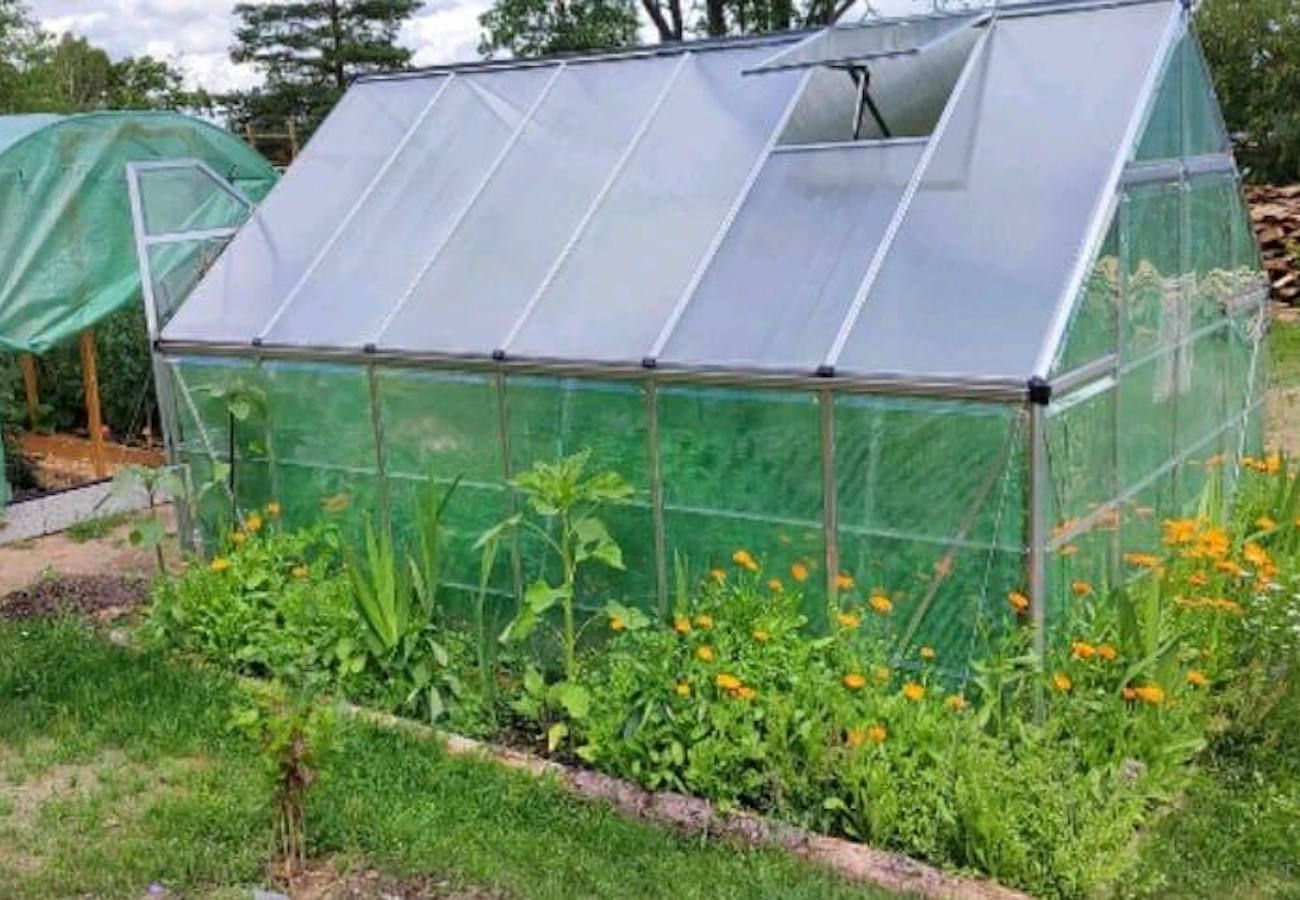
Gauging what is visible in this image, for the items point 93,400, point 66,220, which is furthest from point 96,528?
point 66,220

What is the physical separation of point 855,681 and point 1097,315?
1552mm

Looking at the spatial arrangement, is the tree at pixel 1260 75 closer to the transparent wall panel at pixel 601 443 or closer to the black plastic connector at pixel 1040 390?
the transparent wall panel at pixel 601 443

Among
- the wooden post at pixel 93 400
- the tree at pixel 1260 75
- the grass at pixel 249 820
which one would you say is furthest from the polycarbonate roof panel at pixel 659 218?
the tree at pixel 1260 75

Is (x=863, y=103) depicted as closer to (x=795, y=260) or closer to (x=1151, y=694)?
(x=795, y=260)

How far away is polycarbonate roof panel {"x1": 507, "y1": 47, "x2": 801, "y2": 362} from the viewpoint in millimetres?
5137

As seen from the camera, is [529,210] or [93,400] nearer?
[529,210]

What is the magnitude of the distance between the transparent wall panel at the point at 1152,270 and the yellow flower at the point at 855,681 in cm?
159

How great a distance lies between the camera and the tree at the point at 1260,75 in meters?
19.1

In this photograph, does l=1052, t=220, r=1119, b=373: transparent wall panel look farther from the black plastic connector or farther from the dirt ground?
the dirt ground

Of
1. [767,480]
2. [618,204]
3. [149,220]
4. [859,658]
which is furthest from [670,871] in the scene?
[149,220]

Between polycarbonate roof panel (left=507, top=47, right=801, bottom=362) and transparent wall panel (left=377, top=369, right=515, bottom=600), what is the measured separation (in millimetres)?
357

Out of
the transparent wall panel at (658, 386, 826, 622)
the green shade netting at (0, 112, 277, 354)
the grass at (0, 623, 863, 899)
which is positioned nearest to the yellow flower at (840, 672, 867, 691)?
the transparent wall panel at (658, 386, 826, 622)

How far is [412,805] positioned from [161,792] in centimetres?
93

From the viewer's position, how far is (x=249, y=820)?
4211 millimetres
